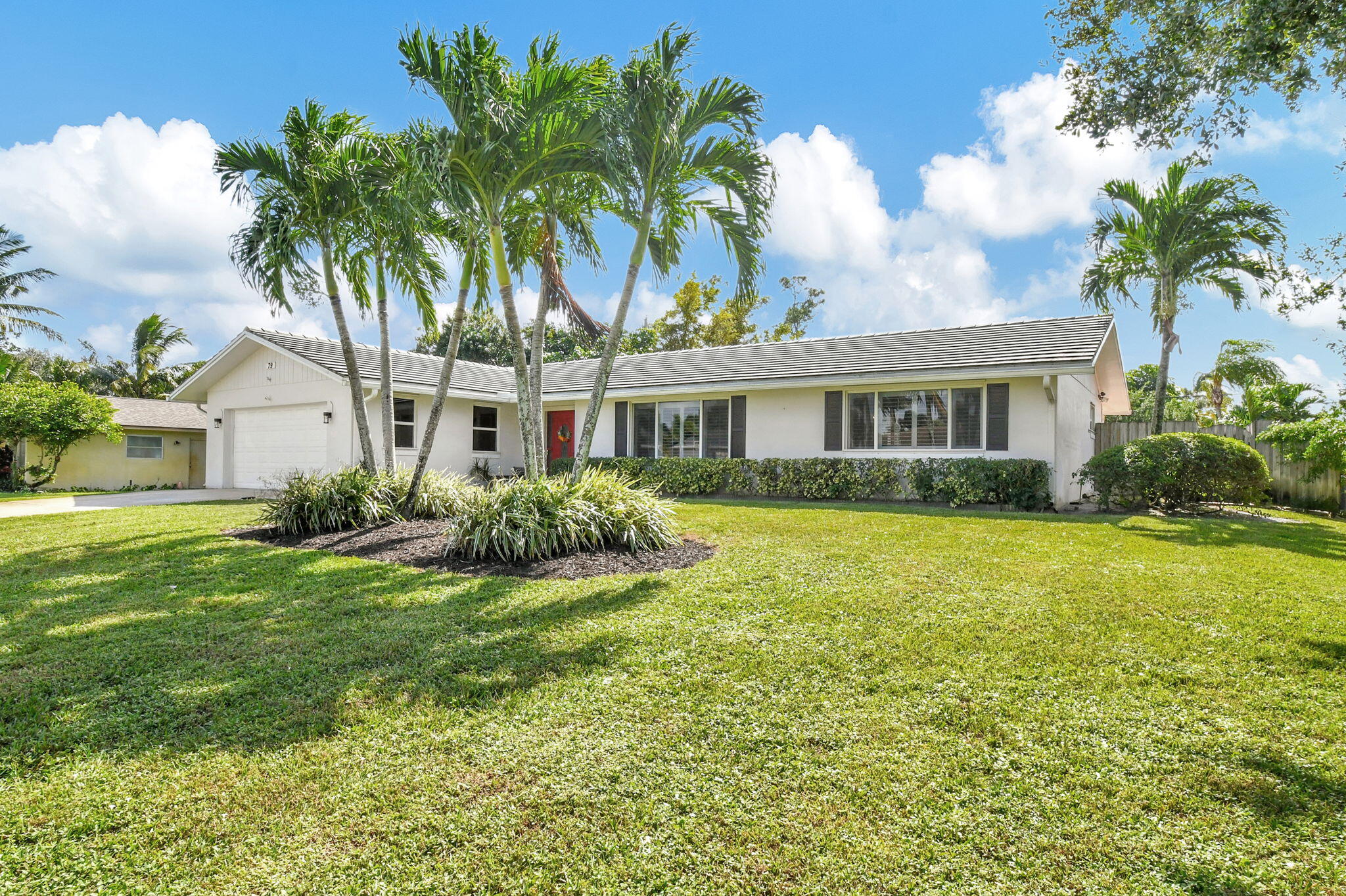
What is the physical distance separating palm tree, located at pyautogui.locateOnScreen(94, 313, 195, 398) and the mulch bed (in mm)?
27458

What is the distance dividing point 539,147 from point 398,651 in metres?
5.89

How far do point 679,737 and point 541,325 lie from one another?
620 centimetres

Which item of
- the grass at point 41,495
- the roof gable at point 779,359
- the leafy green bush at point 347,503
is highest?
the roof gable at point 779,359

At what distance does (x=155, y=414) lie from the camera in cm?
2188

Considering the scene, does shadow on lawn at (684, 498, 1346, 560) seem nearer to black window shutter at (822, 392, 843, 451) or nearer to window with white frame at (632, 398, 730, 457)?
black window shutter at (822, 392, 843, 451)

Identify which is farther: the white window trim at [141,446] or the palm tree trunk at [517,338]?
the white window trim at [141,446]

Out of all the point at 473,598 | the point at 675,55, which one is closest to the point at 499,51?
the point at 675,55

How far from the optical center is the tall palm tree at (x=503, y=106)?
23.6ft

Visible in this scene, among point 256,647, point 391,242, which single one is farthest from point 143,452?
point 256,647

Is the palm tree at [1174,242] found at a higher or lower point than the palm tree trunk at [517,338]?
higher

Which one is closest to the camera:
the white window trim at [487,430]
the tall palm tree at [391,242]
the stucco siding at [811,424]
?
the tall palm tree at [391,242]

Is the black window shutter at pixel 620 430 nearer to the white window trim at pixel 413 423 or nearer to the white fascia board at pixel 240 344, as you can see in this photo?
the white window trim at pixel 413 423

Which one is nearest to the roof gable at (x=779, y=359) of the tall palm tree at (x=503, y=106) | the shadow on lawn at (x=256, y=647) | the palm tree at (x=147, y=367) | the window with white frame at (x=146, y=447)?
the window with white frame at (x=146, y=447)

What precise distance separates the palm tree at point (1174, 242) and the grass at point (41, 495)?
24.6 m
